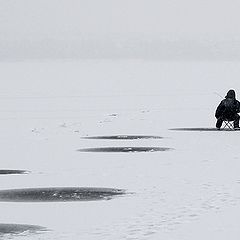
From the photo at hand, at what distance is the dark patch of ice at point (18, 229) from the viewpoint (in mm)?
8845

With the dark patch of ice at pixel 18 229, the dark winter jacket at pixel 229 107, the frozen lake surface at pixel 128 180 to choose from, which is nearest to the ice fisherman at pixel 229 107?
the dark winter jacket at pixel 229 107

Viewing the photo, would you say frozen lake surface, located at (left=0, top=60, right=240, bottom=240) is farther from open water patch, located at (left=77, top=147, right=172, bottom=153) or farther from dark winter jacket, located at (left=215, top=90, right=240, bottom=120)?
dark winter jacket, located at (left=215, top=90, right=240, bottom=120)

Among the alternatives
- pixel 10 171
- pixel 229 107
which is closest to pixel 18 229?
pixel 10 171

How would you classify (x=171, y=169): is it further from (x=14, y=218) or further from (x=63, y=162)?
(x=14, y=218)

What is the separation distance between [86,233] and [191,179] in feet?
14.6

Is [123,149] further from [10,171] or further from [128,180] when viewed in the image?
[128,180]

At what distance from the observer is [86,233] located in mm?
8680

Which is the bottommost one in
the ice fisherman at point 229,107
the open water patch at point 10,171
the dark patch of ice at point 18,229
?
the dark patch of ice at point 18,229

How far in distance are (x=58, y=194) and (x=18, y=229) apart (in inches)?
103

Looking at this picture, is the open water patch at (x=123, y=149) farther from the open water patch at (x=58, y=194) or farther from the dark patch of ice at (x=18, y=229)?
the dark patch of ice at (x=18, y=229)

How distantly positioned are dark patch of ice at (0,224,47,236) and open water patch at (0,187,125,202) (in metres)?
1.80

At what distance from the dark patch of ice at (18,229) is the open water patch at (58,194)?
1800 mm

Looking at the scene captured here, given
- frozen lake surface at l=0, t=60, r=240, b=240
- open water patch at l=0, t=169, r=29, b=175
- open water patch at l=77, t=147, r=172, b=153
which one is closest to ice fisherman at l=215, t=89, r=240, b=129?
frozen lake surface at l=0, t=60, r=240, b=240

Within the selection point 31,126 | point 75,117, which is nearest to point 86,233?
point 31,126
